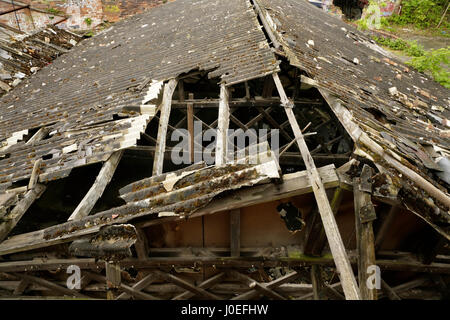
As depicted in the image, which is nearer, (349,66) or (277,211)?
(277,211)

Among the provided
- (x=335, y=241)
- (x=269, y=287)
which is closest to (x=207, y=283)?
(x=269, y=287)

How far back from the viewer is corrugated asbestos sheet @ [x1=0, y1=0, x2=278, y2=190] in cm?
345

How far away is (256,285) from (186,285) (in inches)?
38.9

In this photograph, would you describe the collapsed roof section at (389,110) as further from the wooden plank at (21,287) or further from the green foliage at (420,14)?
the green foliage at (420,14)

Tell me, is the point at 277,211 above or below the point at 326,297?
above

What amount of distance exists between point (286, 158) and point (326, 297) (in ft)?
8.33

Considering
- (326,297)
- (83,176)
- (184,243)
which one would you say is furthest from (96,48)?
(326,297)

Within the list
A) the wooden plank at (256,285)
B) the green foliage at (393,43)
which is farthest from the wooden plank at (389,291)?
the green foliage at (393,43)

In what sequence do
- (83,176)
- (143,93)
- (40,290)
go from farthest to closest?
1. (83,176)
2. (143,93)
3. (40,290)

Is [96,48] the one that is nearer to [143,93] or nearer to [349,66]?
[143,93]

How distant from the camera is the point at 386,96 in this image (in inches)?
173

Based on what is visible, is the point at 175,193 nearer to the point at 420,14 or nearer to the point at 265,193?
the point at 265,193

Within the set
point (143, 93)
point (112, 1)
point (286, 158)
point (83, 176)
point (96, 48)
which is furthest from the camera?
point (112, 1)

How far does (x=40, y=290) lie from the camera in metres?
3.96
